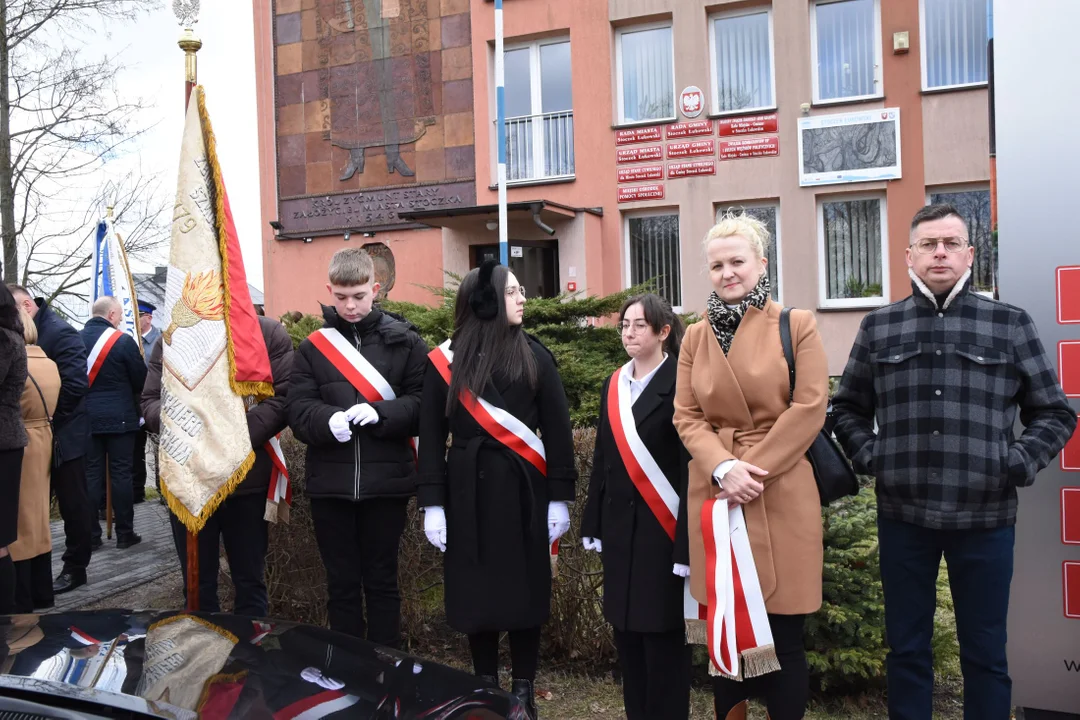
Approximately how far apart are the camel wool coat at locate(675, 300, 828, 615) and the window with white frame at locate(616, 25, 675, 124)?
14161 millimetres

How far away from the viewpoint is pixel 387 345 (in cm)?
430

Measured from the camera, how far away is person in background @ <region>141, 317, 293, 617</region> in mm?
4531

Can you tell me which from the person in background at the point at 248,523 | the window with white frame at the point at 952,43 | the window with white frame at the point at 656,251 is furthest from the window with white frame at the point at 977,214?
the person in background at the point at 248,523

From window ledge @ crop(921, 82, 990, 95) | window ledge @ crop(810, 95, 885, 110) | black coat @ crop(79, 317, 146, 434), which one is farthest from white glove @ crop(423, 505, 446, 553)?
window ledge @ crop(921, 82, 990, 95)

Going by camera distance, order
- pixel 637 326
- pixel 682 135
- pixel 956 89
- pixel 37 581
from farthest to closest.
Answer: pixel 682 135, pixel 956 89, pixel 37 581, pixel 637 326

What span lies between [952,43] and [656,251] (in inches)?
236

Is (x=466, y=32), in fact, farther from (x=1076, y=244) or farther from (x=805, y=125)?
(x=1076, y=244)

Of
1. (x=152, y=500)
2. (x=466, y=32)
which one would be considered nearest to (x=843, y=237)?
(x=466, y=32)

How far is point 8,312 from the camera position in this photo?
4.71 meters

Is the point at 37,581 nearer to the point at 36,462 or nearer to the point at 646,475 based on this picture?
the point at 36,462

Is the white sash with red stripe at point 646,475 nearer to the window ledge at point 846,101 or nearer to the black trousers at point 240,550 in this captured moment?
the black trousers at point 240,550

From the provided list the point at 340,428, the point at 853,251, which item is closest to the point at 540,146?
the point at 853,251

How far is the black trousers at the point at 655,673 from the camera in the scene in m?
3.46

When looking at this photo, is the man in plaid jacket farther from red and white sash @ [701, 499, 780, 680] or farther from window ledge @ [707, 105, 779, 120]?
window ledge @ [707, 105, 779, 120]
